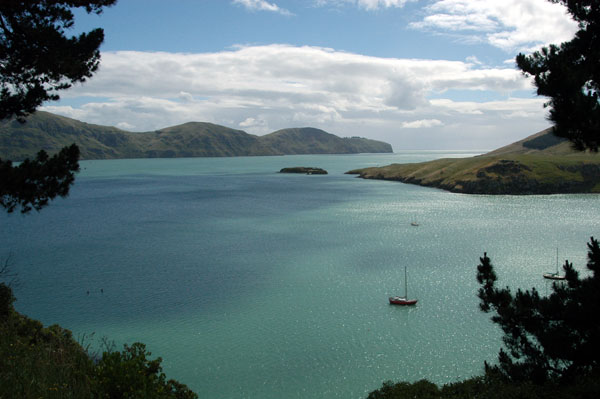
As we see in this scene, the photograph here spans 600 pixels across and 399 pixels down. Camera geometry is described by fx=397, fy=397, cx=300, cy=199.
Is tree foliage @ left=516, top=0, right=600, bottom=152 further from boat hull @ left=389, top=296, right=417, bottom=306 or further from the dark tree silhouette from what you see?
boat hull @ left=389, top=296, right=417, bottom=306

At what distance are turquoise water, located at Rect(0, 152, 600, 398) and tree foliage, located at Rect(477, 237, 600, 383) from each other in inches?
493

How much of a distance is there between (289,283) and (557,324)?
35861mm

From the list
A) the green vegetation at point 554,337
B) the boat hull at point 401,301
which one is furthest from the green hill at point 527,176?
the green vegetation at point 554,337

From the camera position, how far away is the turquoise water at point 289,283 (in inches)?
1243

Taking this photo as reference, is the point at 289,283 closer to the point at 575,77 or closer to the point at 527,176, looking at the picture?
the point at 575,77

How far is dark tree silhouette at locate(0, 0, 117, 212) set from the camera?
1997cm

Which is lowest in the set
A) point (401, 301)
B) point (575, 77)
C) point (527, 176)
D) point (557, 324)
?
point (401, 301)

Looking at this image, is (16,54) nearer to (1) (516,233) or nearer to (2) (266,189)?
(1) (516,233)

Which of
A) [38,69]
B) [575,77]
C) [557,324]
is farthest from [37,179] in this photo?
[557,324]

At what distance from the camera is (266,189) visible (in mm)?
170250

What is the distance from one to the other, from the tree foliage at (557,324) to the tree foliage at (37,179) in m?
22.3

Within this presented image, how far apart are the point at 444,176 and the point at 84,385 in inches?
6958

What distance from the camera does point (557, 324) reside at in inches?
708

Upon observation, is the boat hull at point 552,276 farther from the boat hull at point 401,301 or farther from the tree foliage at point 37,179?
the tree foliage at point 37,179
